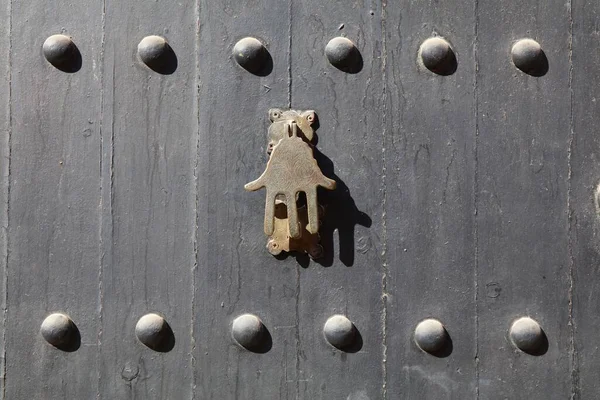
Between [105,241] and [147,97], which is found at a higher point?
[147,97]

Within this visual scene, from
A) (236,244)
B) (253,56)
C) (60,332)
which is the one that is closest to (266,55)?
(253,56)

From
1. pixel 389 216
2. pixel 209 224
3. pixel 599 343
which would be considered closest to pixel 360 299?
pixel 389 216

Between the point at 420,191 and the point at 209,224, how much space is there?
12.6 inches

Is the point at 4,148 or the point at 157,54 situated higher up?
the point at 157,54

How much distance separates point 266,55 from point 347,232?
30 cm

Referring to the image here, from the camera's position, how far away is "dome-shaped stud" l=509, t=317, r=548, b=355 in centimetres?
104

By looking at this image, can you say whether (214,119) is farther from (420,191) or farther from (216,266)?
(420,191)

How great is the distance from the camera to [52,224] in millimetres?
1075

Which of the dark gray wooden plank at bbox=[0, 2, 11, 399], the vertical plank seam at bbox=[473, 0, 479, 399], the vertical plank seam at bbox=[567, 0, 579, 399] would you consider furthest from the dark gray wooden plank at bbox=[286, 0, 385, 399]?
the dark gray wooden plank at bbox=[0, 2, 11, 399]

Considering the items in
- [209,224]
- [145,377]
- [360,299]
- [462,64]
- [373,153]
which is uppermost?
[462,64]

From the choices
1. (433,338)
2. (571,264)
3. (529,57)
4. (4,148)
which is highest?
(529,57)

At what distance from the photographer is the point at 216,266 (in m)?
1.07

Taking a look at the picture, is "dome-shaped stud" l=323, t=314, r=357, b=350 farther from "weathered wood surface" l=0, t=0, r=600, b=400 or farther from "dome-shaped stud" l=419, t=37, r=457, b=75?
"dome-shaped stud" l=419, t=37, r=457, b=75

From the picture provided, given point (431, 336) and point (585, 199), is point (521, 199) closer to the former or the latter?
point (585, 199)
